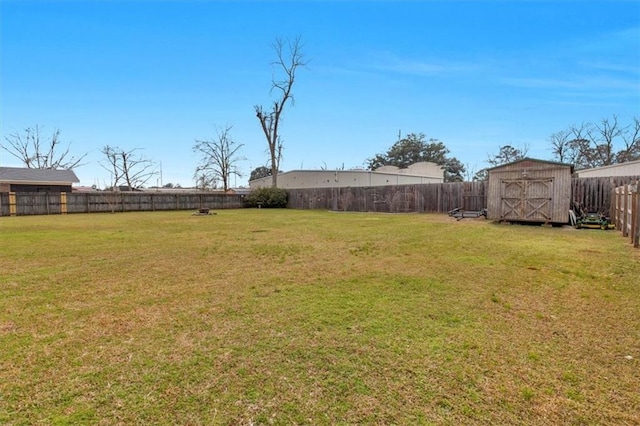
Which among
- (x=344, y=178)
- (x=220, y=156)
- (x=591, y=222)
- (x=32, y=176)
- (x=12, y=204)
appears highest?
(x=220, y=156)

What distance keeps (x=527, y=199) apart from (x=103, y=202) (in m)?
23.0

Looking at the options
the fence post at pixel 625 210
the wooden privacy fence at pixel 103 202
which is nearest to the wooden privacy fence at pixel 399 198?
the wooden privacy fence at pixel 103 202

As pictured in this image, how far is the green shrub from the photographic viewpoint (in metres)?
26.1

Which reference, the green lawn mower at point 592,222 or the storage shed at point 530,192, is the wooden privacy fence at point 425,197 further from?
the green lawn mower at point 592,222

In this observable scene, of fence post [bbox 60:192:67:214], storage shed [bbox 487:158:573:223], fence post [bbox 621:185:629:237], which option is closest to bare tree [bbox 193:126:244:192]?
fence post [bbox 60:192:67:214]

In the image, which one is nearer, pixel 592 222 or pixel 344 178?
pixel 592 222

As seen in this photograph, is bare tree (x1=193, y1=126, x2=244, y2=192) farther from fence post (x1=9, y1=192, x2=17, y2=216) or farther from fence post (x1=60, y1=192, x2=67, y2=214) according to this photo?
fence post (x1=9, y1=192, x2=17, y2=216)

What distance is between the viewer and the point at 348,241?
7.86 meters

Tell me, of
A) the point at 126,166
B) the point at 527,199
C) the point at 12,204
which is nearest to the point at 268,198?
the point at 12,204

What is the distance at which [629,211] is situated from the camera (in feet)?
25.0

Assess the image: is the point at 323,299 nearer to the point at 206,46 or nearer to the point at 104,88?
the point at 206,46

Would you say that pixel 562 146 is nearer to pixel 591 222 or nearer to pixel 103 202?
pixel 591 222

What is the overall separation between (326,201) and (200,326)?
2089 cm

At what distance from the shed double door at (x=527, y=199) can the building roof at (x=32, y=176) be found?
2985cm
